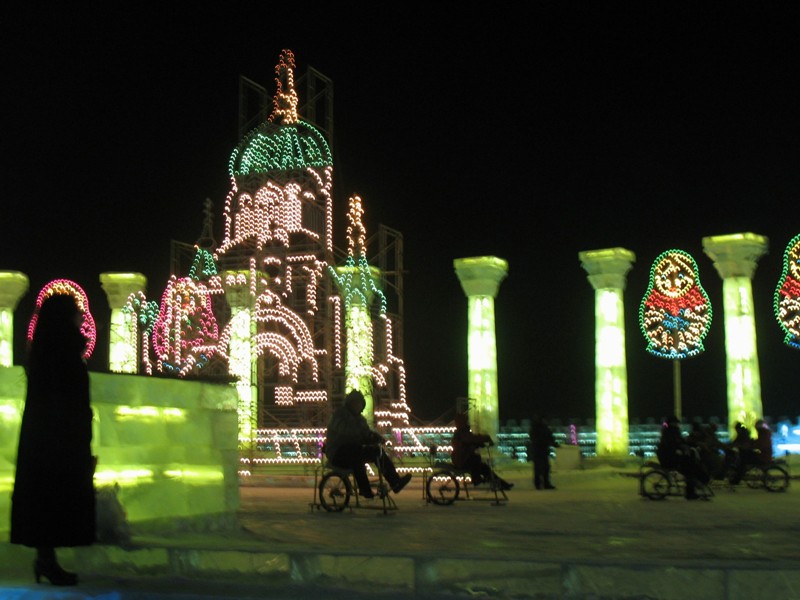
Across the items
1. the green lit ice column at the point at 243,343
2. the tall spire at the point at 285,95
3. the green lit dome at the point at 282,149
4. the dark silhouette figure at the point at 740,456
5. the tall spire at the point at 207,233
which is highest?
the tall spire at the point at 285,95

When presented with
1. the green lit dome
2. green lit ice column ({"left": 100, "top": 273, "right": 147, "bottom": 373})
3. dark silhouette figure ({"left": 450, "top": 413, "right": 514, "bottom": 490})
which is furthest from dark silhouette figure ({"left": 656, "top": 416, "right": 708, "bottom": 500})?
green lit ice column ({"left": 100, "top": 273, "right": 147, "bottom": 373})

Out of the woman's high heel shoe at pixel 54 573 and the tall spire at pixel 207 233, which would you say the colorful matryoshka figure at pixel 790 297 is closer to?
the tall spire at pixel 207 233

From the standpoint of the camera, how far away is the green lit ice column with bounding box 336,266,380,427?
24.2m

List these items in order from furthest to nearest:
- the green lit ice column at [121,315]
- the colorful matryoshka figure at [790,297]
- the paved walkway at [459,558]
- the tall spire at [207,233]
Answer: the green lit ice column at [121,315] → the tall spire at [207,233] → the colorful matryoshka figure at [790,297] → the paved walkway at [459,558]

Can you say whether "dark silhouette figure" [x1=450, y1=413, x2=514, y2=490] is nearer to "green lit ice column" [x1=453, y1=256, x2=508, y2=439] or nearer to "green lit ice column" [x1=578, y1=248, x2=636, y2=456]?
"green lit ice column" [x1=453, y1=256, x2=508, y2=439]

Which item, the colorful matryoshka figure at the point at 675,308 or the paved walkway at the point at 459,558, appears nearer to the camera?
the paved walkway at the point at 459,558

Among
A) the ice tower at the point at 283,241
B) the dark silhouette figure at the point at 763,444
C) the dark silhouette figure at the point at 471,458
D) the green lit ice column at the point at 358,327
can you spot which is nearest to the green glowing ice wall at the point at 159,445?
the dark silhouette figure at the point at 471,458

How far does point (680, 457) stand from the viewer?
14531 millimetres

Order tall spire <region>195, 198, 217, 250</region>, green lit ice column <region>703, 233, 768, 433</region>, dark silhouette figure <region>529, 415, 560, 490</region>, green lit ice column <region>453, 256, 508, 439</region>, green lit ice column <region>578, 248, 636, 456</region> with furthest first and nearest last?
green lit ice column <region>453, 256, 508, 439</region> < green lit ice column <region>578, 248, 636, 456</region> < tall spire <region>195, 198, 217, 250</region> < green lit ice column <region>703, 233, 768, 433</region> < dark silhouette figure <region>529, 415, 560, 490</region>

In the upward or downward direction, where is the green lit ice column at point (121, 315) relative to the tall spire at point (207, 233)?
downward

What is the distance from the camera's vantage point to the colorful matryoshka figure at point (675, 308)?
83.4ft

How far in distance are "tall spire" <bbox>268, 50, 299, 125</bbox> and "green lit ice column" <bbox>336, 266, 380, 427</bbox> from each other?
11.9 ft

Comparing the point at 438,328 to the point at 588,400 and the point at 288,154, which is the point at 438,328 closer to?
the point at 588,400

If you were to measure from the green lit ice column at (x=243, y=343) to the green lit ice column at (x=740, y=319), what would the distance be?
34.6 feet
